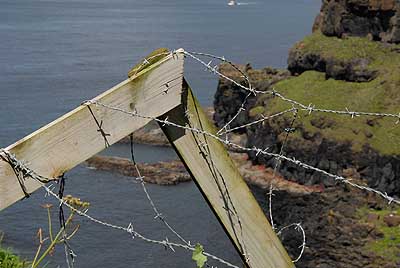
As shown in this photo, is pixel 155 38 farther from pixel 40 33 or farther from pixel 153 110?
pixel 153 110

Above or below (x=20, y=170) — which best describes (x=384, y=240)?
below

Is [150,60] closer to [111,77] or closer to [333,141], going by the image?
[333,141]

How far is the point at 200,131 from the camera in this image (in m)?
2.15

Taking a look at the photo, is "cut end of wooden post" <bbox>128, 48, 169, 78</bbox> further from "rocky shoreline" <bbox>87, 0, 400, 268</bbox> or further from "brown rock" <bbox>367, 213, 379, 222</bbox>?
"brown rock" <bbox>367, 213, 379, 222</bbox>

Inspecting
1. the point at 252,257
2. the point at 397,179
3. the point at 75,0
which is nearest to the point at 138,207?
the point at 397,179

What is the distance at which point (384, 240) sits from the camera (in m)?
26.3

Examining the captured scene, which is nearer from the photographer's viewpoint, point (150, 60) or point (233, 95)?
point (150, 60)

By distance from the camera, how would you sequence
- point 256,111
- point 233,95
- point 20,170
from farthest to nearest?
point 233,95 < point 256,111 < point 20,170

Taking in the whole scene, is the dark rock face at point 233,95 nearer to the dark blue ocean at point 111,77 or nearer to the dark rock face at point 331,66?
the dark rock face at point 331,66

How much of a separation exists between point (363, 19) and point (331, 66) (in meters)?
3.79

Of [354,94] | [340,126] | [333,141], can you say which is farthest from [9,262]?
[354,94]

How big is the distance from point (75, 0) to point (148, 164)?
12593cm

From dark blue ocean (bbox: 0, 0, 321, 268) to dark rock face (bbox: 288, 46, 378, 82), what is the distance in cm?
702

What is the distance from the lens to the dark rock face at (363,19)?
4188cm
